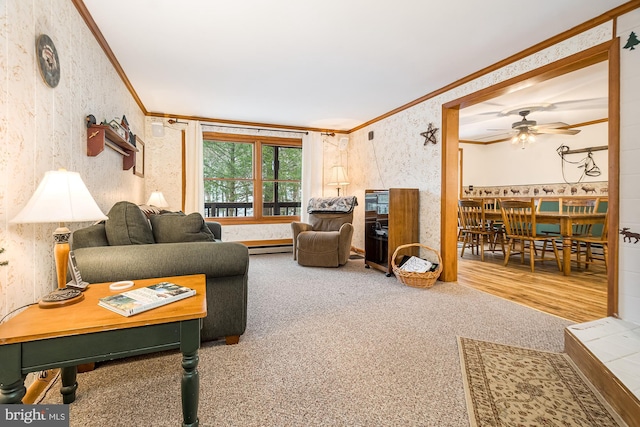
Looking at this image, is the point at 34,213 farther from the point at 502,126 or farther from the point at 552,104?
the point at 502,126

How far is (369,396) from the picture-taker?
1.43 m

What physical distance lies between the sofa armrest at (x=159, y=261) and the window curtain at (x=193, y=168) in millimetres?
3231

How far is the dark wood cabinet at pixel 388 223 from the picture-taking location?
3674 millimetres

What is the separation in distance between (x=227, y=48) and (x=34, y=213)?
2089 millimetres

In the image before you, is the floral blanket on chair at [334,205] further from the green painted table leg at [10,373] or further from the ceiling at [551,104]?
the green painted table leg at [10,373]

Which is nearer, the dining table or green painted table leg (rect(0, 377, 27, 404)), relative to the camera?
green painted table leg (rect(0, 377, 27, 404))

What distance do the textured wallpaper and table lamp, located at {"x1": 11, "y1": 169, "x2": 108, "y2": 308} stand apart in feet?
0.81

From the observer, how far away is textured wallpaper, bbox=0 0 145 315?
1314 millimetres

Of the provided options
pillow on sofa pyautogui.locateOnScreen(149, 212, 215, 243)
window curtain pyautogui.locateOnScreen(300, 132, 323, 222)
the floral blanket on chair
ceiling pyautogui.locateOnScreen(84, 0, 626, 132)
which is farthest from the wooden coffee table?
window curtain pyautogui.locateOnScreen(300, 132, 323, 222)

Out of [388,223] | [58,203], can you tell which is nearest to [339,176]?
[388,223]

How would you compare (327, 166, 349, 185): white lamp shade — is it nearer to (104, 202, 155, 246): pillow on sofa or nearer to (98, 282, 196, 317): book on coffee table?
(104, 202, 155, 246): pillow on sofa

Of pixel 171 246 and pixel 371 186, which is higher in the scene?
pixel 371 186

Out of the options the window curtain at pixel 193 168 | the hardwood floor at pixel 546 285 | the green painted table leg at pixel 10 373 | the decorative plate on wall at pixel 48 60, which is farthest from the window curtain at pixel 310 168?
the green painted table leg at pixel 10 373

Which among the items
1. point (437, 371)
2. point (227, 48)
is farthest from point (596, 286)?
point (227, 48)
